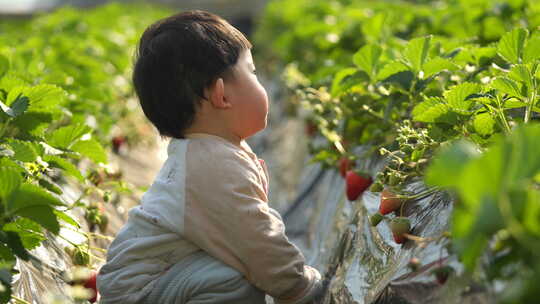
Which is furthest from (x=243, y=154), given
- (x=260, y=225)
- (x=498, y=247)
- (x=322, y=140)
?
(x=322, y=140)

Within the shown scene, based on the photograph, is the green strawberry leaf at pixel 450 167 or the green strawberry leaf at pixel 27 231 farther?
the green strawberry leaf at pixel 27 231

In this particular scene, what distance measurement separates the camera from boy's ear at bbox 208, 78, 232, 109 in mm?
1981

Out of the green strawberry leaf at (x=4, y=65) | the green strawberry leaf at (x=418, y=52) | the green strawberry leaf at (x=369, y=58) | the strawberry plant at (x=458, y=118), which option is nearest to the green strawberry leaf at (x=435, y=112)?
the strawberry plant at (x=458, y=118)

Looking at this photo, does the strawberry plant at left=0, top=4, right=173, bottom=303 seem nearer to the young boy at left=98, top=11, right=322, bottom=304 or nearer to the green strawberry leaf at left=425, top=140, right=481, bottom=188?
the young boy at left=98, top=11, right=322, bottom=304

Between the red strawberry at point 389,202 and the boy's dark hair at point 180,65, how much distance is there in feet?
1.70

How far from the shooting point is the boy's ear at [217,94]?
1.98 meters

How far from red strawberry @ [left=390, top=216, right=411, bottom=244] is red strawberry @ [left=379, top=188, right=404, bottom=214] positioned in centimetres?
15

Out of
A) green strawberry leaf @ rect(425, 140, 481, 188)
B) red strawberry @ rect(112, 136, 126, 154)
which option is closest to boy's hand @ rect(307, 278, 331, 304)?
green strawberry leaf @ rect(425, 140, 481, 188)

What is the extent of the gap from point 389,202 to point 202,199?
0.49 meters

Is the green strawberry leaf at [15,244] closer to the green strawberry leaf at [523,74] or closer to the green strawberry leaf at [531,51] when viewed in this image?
the green strawberry leaf at [523,74]

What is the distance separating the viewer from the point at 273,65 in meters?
8.71

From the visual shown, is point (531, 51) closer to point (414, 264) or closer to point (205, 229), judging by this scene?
point (414, 264)

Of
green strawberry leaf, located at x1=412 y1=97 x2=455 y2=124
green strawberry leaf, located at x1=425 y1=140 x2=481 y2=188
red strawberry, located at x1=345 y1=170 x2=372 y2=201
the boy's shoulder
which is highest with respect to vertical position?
green strawberry leaf, located at x1=425 y1=140 x2=481 y2=188

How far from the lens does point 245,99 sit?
2.04 m
